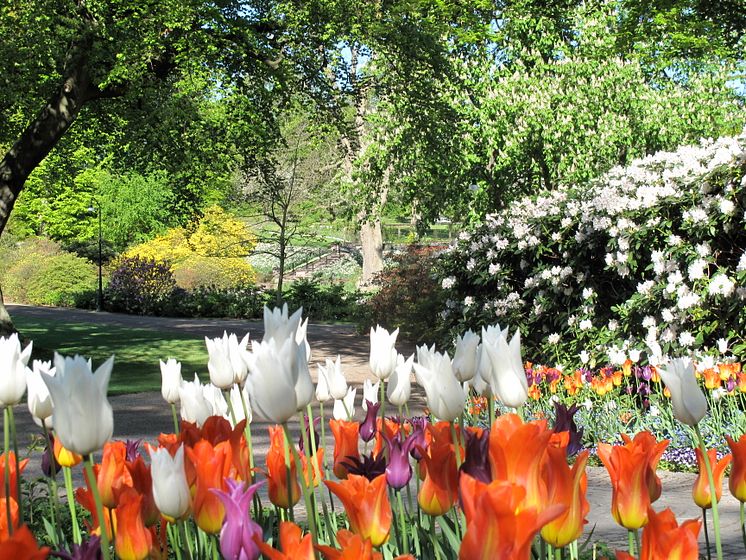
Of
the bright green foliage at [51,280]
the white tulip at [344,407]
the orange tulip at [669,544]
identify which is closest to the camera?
the orange tulip at [669,544]

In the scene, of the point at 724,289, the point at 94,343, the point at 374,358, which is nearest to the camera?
the point at 374,358

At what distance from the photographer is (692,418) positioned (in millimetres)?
1934

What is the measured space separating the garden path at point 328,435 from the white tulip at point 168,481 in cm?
193

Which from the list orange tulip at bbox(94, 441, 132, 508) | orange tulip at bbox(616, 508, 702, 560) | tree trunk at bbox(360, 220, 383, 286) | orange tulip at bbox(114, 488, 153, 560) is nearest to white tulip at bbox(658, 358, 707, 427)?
orange tulip at bbox(616, 508, 702, 560)

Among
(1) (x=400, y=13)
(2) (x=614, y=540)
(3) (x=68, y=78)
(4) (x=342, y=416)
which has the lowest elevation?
(2) (x=614, y=540)

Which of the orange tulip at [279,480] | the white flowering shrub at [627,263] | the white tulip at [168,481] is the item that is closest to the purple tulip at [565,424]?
the orange tulip at [279,480]

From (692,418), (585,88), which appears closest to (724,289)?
(692,418)

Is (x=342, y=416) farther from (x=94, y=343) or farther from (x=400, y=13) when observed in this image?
(x=94, y=343)

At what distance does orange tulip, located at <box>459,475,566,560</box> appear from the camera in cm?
119

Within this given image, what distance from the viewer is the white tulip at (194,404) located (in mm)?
2441

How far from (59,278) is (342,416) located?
3335 centimetres

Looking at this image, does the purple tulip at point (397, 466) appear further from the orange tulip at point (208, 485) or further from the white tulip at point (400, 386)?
the orange tulip at point (208, 485)

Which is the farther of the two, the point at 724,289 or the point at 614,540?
the point at 724,289

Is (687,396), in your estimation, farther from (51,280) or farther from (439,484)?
(51,280)
